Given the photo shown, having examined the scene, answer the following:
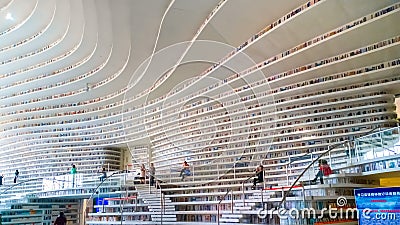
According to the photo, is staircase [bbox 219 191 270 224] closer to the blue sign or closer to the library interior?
the library interior

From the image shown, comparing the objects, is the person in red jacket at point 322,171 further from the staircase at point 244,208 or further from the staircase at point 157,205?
the staircase at point 157,205

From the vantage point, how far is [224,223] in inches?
311

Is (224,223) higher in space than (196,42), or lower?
lower

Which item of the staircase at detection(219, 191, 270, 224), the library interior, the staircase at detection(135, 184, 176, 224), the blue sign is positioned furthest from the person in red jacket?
the staircase at detection(135, 184, 176, 224)

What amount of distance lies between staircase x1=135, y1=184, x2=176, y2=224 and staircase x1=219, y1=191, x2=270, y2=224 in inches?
71.5

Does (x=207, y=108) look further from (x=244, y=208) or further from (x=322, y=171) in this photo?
(x=322, y=171)

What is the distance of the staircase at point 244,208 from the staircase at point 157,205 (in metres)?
1.82

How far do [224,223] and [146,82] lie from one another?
8.15m

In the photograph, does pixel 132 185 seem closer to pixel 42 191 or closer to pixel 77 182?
pixel 77 182

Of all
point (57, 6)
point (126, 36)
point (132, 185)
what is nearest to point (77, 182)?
point (132, 185)

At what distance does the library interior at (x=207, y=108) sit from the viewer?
25.6ft

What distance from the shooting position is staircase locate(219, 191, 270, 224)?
7.52 meters

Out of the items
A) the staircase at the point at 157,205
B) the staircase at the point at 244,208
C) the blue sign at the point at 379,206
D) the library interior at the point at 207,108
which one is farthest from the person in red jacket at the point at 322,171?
the staircase at the point at 157,205

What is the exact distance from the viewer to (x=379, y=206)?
4.07 meters
